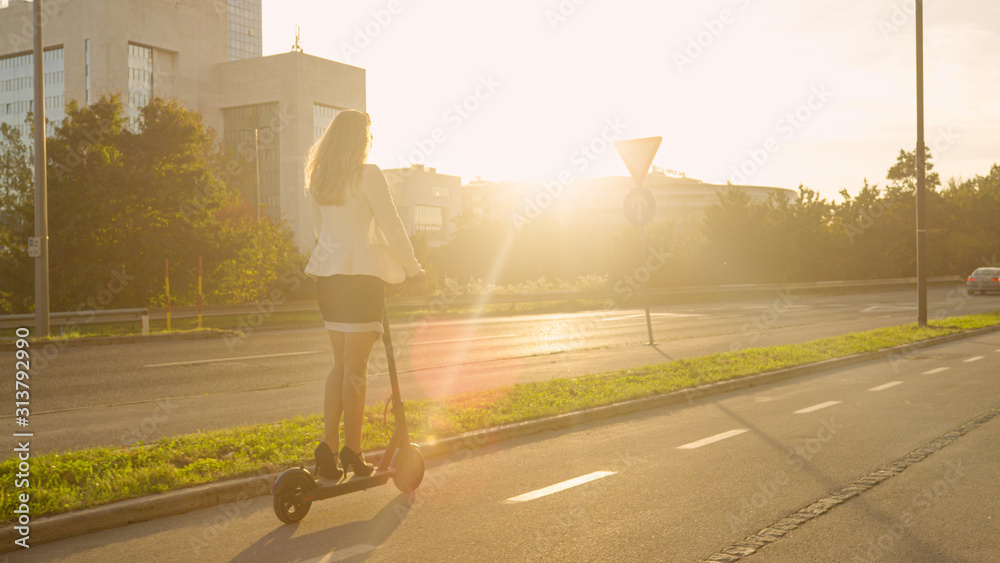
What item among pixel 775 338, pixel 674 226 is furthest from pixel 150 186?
pixel 674 226

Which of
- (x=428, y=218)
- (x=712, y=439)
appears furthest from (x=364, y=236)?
(x=428, y=218)

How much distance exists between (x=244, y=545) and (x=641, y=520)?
2.09 m

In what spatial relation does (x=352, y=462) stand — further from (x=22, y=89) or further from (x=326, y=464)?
(x=22, y=89)

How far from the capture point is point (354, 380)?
4566mm

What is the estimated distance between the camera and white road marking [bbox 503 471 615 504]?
495 cm

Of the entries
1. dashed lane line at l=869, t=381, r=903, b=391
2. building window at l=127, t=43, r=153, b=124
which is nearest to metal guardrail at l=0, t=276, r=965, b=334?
dashed lane line at l=869, t=381, r=903, b=391

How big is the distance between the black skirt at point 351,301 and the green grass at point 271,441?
1116 mm

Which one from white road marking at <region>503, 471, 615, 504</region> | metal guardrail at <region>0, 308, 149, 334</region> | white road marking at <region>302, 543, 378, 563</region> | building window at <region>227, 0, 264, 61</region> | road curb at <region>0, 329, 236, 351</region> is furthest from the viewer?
building window at <region>227, 0, 264, 61</region>

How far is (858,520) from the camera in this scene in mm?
4477

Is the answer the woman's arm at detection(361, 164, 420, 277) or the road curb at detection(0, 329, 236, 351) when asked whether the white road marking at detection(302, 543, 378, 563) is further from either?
the road curb at detection(0, 329, 236, 351)

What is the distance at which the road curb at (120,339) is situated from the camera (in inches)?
599

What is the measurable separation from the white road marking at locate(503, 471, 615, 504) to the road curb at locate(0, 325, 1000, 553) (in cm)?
130

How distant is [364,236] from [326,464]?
1266 millimetres

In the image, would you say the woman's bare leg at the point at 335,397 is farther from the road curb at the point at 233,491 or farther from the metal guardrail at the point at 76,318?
the metal guardrail at the point at 76,318
